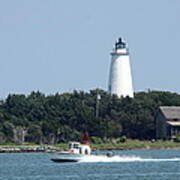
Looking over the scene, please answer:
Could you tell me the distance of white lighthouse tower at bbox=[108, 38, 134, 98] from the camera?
476 feet

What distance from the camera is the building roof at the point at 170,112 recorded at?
455 ft

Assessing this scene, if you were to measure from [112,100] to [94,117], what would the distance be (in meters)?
5.41

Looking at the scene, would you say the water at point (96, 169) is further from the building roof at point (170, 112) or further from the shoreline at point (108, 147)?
the building roof at point (170, 112)

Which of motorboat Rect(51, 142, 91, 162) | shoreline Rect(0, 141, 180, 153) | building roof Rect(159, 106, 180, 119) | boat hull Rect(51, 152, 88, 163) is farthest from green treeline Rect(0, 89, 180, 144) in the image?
boat hull Rect(51, 152, 88, 163)

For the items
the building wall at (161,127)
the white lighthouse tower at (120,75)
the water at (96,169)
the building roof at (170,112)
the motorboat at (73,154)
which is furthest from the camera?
the white lighthouse tower at (120,75)

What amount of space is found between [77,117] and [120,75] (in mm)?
12305

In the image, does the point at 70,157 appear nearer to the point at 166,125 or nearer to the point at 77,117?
the point at 77,117

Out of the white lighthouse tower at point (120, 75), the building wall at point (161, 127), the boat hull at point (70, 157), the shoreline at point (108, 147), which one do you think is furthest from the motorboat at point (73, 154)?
the white lighthouse tower at point (120, 75)

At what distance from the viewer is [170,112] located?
459 ft

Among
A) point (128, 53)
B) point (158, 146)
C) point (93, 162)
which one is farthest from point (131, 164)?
point (128, 53)

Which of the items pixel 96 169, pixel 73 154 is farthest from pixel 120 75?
pixel 96 169

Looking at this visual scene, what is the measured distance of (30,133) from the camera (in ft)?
436

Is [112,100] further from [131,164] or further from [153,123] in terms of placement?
[131,164]

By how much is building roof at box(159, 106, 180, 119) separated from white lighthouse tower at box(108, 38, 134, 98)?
23.2 ft
